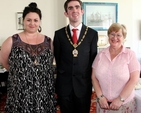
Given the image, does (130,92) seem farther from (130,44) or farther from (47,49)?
(130,44)

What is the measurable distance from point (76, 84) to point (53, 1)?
10.1ft

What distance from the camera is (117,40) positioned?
1.64m

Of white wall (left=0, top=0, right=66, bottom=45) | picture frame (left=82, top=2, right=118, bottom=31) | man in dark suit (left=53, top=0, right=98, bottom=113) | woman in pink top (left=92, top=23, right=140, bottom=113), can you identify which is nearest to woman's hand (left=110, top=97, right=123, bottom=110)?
woman in pink top (left=92, top=23, right=140, bottom=113)

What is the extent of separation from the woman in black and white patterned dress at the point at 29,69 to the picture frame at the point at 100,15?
8.85ft

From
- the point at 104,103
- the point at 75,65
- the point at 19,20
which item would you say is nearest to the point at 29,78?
the point at 75,65

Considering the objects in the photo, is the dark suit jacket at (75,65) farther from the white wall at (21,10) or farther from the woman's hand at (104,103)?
the white wall at (21,10)

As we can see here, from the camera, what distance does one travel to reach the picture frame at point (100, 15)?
4328 millimetres

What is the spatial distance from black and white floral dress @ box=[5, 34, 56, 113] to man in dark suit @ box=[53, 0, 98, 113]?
0.35 feet

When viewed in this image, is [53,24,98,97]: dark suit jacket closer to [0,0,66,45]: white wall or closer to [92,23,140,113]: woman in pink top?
[92,23,140,113]: woman in pink top

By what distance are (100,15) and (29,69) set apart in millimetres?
3075

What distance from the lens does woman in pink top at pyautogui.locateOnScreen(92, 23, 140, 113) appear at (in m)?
1.61

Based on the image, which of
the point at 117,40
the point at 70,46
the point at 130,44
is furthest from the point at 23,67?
the point at 130,44

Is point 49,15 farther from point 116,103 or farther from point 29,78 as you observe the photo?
point 116,103

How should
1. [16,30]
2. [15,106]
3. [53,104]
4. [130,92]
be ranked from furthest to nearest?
[16,30] → [53,104] → [15,106] → [130,92]
